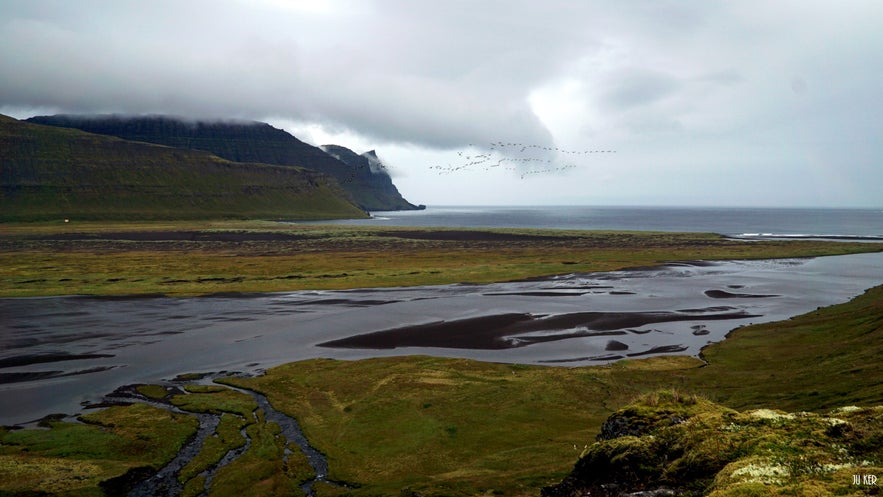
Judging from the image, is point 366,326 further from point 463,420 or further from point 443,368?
point 463,420

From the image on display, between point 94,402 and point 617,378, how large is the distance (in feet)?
117

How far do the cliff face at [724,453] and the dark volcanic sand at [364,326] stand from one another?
30099 mm

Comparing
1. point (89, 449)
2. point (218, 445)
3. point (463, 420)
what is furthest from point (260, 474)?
point (463, 420)

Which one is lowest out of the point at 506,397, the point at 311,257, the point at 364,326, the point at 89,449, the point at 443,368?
the point at 89,449

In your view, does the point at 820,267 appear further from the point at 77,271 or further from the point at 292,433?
the point at 77,271

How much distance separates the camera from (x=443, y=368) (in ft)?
140

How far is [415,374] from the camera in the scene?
135ft

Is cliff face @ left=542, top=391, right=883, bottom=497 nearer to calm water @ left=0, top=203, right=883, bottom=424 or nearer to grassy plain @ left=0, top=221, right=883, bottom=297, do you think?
calm water @ left=0, top=203, right=883, bottom=424

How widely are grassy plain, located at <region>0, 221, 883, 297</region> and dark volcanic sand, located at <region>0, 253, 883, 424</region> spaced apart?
10.4 m

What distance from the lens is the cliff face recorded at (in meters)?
9.94

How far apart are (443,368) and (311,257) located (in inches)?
3592

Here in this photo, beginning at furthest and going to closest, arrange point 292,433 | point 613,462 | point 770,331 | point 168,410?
1. point 770,331
2. point 168,410
3. point 292,433
4. point 613,462

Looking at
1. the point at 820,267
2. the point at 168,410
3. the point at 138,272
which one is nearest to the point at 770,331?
the point at 168,410

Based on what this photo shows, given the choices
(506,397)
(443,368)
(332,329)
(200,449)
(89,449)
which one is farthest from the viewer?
(332,329)
